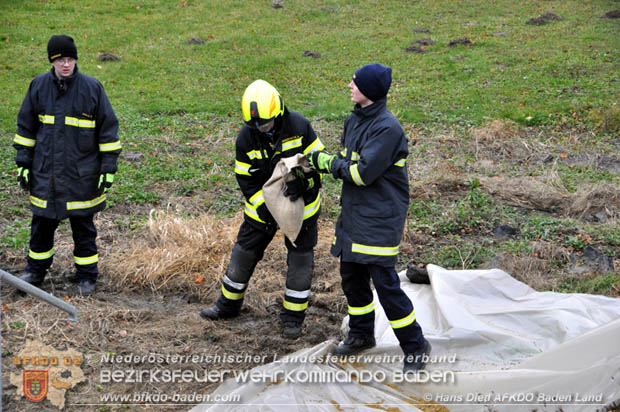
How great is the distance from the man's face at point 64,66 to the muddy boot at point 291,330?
8.40 feet

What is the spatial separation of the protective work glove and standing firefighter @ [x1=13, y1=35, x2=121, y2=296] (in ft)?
6.12

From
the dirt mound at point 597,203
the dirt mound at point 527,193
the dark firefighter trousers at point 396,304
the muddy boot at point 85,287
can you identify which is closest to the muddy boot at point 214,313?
the muddy boot at point 85,287

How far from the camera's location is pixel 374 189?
3.62 m

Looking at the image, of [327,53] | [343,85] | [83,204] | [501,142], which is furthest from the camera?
[327,53]

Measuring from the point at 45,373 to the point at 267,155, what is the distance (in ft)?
6.57

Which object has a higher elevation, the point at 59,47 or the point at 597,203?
the point at 59,47

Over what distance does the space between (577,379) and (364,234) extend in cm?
139

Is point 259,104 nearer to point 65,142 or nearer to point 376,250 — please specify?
point 376,250

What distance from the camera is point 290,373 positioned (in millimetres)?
3590

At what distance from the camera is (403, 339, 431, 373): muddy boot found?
11.9ft

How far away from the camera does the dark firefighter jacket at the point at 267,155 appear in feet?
13.8

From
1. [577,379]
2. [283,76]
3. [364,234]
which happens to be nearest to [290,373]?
[364,234]

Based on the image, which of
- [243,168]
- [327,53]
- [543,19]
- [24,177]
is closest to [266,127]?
[243,168]

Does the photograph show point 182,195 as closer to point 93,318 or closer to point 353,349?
point 93,318
